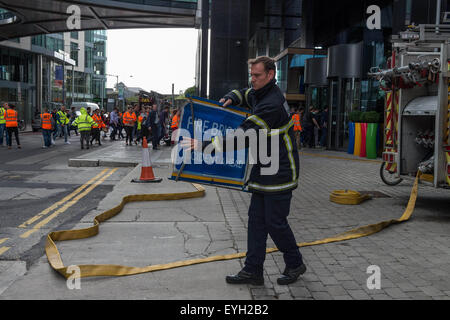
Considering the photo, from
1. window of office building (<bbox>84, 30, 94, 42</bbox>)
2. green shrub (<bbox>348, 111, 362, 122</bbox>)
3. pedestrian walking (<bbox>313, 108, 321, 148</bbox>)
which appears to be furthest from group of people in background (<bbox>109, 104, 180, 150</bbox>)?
window of office building (<bbox>84, 30, 94, 42</bbox>)

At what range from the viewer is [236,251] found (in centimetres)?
553

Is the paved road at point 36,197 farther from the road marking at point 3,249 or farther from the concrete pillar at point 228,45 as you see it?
the concrete pillar at point 228,45

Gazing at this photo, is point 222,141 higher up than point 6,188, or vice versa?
point 222,141

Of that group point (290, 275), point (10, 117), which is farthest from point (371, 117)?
point (290, 275)

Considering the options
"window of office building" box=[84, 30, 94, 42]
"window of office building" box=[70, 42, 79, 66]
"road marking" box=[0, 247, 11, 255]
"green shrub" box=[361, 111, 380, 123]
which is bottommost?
"road marking" box=[0, 247, 11, 255]

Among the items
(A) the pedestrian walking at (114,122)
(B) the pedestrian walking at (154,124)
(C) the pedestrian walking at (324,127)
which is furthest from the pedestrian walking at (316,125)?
(A) the pedestrian walking at (114,122)

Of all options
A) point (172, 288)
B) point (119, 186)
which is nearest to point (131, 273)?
point (172, 288)

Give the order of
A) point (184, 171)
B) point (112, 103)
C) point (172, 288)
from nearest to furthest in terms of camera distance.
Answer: point (172, 288), point (184, 171), point (112, 103)

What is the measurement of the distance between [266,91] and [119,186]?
6318mm

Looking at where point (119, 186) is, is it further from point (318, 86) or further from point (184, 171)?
point (318, 86)

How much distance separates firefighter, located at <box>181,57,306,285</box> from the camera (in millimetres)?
4258

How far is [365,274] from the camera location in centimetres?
471

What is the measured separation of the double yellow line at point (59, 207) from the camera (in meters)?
6.64

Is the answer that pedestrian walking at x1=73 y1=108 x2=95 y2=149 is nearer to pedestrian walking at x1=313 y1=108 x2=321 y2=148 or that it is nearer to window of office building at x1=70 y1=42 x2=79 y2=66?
pedestrian walking at x1=313 y1=108 x2=321 y2=148
